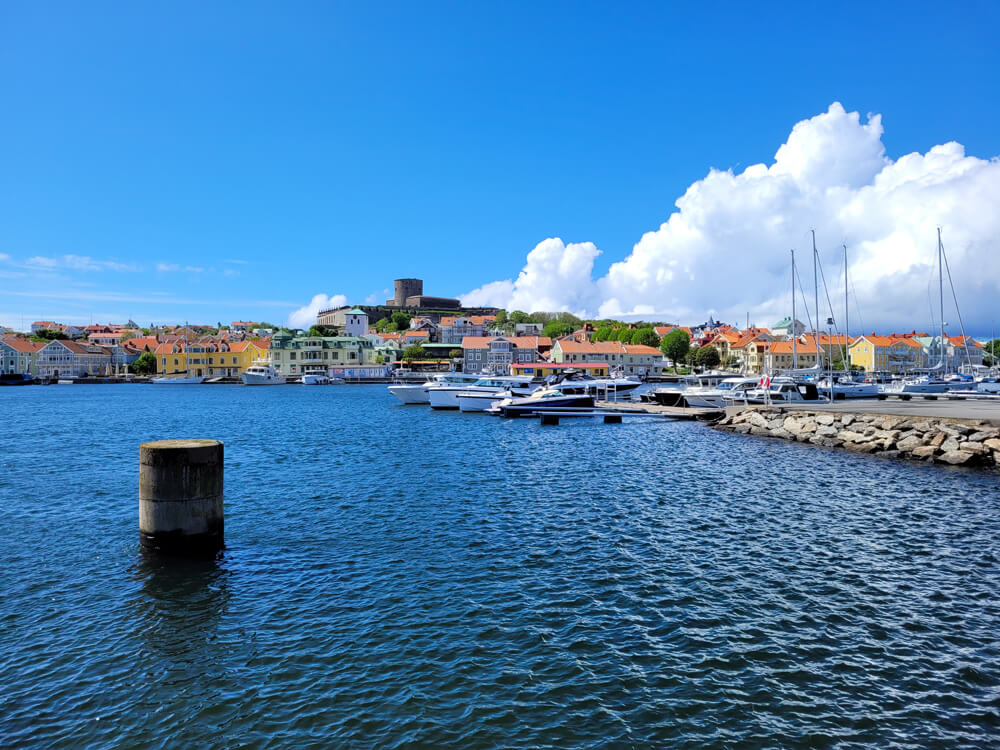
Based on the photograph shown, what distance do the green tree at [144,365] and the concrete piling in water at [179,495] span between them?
169 metres

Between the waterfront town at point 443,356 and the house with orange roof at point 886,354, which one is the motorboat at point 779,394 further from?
the house with orange roof at point 886,354

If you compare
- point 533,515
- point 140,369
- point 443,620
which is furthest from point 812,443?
point 140,369

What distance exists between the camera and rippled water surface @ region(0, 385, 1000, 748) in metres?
7.33

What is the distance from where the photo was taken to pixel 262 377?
449 ft

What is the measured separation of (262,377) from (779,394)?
114003 millimetres

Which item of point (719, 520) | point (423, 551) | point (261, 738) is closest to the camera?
point (261, 738)

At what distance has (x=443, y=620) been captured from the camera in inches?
401

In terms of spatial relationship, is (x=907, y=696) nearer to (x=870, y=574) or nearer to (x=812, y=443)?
(x=870, y=574)

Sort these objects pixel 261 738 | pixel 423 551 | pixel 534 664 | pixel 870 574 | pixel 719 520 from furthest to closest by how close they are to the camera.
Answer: pixel 719 520, pixel 423 551, pixel 870 574, pixel 534 664, pixel 261 738

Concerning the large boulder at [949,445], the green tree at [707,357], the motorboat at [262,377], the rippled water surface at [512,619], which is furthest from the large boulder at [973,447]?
the motorboat at [262,377]

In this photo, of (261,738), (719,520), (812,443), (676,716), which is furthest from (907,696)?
(812,443)

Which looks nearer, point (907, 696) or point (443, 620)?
point (907, 696)

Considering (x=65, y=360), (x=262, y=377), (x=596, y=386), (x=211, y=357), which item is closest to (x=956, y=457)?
(x=596, y=386)

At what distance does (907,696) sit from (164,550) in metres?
13.1
